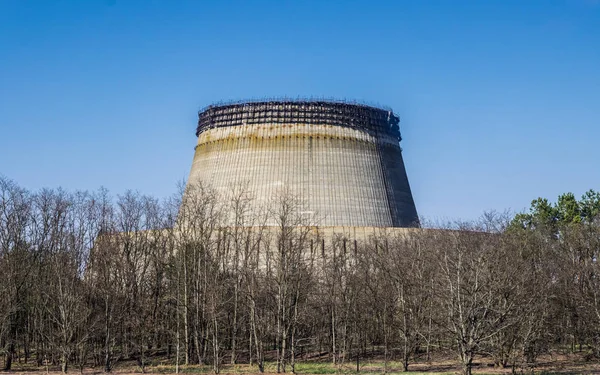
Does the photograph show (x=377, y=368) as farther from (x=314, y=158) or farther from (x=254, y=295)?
(x=314, y=158)

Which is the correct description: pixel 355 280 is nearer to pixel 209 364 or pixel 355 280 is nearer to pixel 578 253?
pixel 209 364

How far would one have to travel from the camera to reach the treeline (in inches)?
1187

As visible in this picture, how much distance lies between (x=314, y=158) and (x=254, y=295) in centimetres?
1913

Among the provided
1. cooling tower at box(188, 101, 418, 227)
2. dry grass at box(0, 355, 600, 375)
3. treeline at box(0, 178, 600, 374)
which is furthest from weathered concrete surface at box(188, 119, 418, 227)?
dry grass at box(0, 355, 600, 375)

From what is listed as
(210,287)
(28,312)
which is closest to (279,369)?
(210,287)

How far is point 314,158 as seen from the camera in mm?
50438

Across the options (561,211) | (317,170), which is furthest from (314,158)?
(561,211)

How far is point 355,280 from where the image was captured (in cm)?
3731

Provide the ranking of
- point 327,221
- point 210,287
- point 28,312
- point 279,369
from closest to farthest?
1. point 279,369
2. point 210,287
3. point 28,312
4. point 327,221

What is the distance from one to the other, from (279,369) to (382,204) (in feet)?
71.4

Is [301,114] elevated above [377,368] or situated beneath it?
elevated above

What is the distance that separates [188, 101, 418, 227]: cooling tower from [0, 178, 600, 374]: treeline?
5.16 metres

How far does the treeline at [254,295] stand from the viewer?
30156 mm

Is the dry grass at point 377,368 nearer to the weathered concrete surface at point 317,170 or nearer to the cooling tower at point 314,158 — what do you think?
the weathered concrete surface at point 317,170
